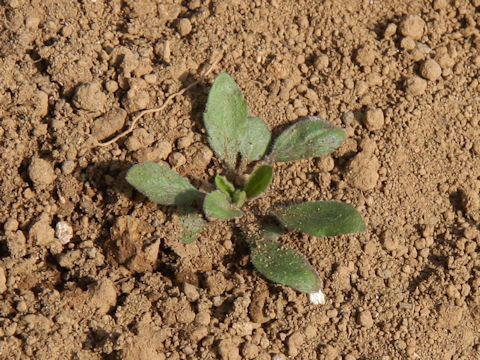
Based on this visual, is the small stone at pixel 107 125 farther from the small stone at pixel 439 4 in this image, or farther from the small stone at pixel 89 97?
the small stone at pixel 439 4

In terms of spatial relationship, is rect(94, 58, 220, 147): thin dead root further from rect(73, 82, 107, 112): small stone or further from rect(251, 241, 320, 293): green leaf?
rect(251, 241, 320, 293): green leaf

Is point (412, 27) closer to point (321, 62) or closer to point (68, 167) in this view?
point (321, 62)

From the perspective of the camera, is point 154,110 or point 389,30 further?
point 389,30

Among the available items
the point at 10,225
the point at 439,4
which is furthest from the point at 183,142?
the point at 439,4

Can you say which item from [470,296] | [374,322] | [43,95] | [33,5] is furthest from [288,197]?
[33,5]

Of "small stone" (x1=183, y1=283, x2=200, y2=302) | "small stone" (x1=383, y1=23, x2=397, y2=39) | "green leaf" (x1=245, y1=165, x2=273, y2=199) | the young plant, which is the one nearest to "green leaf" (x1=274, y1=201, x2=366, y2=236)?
the young plant

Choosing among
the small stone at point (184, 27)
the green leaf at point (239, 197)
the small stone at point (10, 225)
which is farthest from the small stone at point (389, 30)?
the small stone at point (10, 225)
